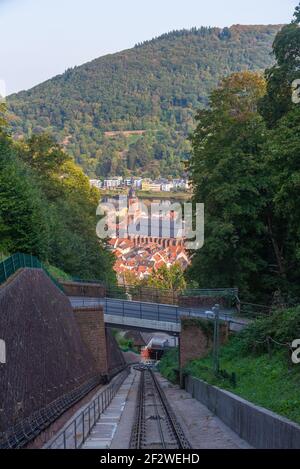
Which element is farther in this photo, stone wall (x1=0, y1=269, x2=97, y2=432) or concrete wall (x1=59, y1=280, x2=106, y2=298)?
concrete wall (x1=59, y1=280, x2=106, y2=298)

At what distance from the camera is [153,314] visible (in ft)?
131

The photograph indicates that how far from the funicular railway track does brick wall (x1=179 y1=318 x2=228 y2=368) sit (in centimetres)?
220

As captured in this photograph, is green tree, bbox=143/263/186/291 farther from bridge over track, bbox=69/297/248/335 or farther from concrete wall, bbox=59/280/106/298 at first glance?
bridge over track, bbox=69/297/248/335

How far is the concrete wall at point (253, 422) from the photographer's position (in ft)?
49.5

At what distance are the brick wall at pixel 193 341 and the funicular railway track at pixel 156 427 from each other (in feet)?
7.21

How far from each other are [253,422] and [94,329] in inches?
844

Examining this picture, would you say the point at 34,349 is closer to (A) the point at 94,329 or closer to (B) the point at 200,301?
(A) the point at 94,329

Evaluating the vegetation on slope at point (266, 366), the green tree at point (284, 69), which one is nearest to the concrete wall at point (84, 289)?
the vegetation on slope at point (266, 366)

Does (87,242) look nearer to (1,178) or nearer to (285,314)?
(1,178)

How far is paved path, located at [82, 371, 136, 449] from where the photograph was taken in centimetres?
1898

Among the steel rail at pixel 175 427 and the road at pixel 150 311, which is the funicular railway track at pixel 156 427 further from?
the road at pixel 150 311

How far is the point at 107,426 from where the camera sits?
23.6m

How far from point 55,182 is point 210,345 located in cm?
3384

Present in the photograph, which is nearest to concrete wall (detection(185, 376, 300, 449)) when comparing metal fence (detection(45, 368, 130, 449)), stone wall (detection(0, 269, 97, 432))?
metal fence (detection(45, 368, 130, 449))
